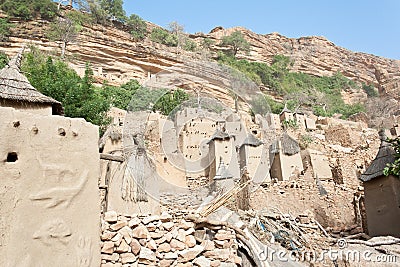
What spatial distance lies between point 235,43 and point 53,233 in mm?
49132

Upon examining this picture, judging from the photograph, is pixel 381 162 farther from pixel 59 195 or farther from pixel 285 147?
pixel 59 195

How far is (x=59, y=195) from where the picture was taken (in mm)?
3328

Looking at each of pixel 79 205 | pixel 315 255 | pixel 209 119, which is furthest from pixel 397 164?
pixel 209 119

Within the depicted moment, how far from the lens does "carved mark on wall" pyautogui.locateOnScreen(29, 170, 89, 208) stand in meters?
3.22

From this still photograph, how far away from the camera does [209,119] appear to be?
1877 cm

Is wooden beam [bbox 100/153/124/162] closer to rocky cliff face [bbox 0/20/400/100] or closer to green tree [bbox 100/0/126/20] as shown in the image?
rocky cliff face [bbox 0/20/400/100]

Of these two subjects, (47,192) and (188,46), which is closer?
(47,192)

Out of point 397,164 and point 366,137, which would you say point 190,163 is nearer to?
point 397,164

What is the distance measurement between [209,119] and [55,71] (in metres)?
8.50

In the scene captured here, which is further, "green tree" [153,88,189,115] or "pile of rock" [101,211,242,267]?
"green tree" [153,88,189,115]

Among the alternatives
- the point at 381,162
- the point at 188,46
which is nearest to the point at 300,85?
the point at 188,46

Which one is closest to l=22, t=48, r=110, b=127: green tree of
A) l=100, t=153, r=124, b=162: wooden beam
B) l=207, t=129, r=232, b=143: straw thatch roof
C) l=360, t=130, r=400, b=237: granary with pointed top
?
l=207, t=129, r=232, b=143: straw thatch roof

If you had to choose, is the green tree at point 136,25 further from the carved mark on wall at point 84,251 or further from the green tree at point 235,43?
the carved mark on wall at point 84,251

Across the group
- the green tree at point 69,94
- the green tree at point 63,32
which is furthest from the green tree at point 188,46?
the green tree at point 69,94
